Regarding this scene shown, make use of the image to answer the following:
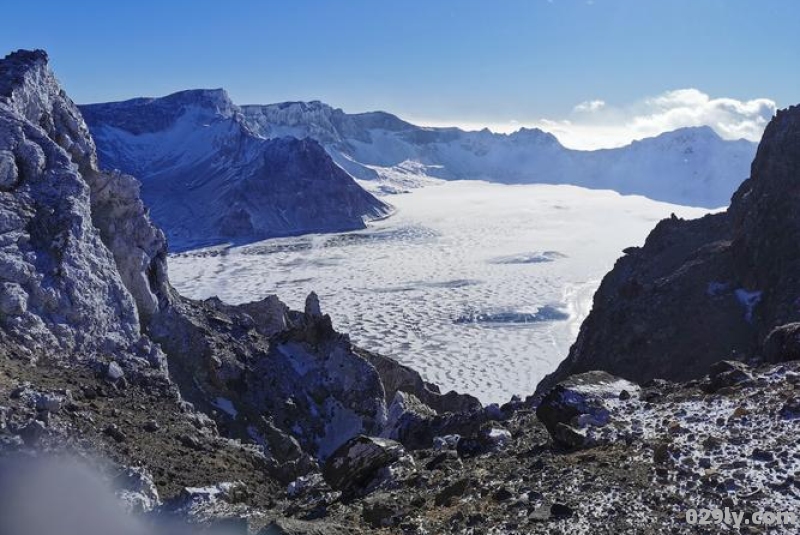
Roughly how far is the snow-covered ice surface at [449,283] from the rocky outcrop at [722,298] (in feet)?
56.7

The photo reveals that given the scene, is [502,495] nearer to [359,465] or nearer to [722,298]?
[359,465]

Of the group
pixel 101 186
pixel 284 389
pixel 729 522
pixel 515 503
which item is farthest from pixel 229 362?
pixel 729 522

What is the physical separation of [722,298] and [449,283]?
59432 mm

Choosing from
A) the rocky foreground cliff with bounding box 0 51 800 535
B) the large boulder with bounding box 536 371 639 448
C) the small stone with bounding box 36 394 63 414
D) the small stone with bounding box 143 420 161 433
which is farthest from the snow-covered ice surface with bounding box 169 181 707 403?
the small stone with bounding box 36 394 63 414

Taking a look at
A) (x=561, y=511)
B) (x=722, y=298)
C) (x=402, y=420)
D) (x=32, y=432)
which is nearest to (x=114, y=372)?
(x=32, y=432)

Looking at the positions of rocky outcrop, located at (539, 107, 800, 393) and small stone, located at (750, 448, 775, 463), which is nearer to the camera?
A: small stone, located at (750, 448, 775, 463)

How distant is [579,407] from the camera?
11.3 metres

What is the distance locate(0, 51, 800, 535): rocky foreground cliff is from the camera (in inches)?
339

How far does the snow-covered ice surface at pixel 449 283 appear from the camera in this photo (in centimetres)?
5281

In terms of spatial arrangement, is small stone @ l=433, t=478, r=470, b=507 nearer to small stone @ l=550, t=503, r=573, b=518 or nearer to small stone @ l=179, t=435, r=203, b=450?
small stone @ l=550, t=503, r=573, b=518

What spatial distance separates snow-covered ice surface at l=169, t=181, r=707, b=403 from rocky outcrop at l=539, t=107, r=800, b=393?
56.7 feet

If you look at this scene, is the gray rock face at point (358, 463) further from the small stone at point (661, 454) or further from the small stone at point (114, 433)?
the small stone at point (661, 454)

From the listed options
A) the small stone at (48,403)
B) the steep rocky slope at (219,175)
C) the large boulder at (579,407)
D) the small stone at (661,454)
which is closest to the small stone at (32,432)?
the small stone at (48,403)

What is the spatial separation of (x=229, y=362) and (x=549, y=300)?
5356 centimetres
